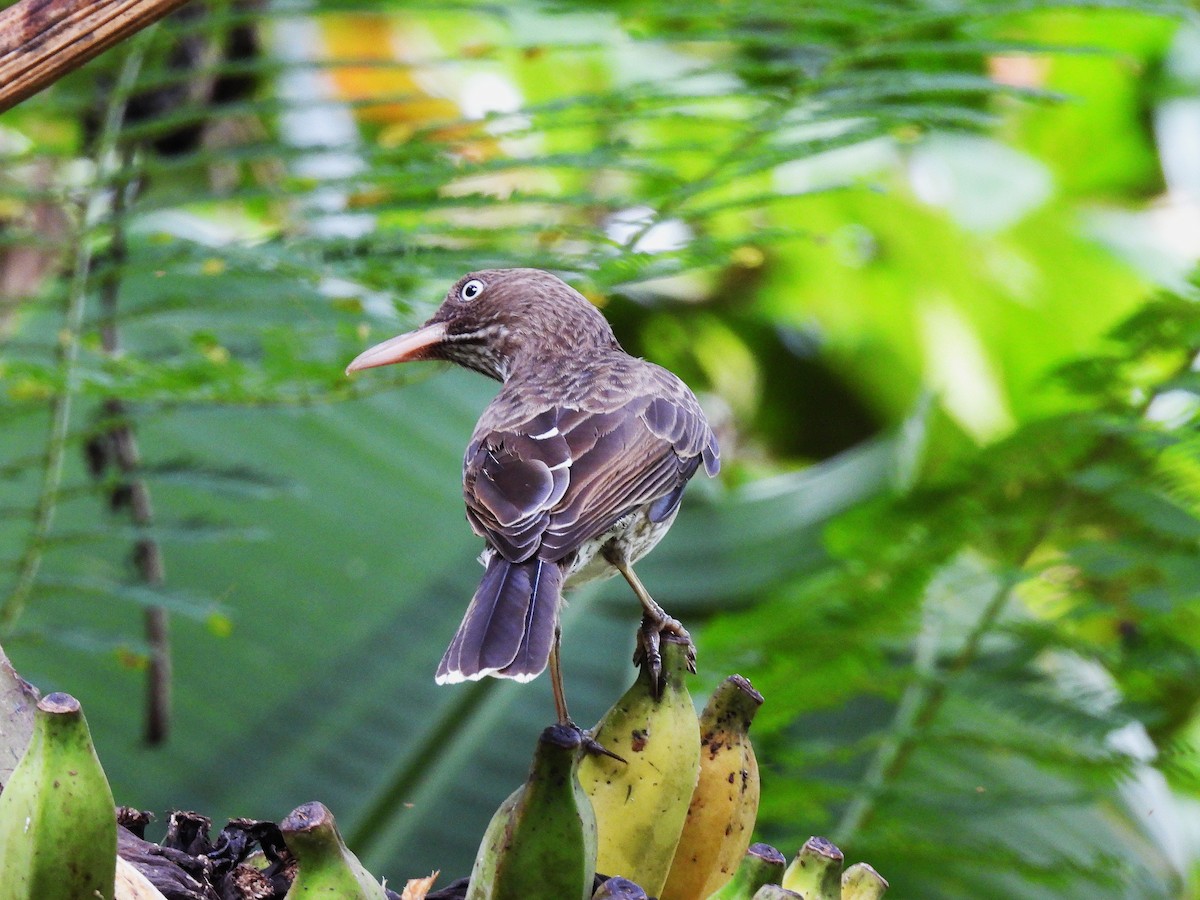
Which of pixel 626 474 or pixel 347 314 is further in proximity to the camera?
pixel 347 314

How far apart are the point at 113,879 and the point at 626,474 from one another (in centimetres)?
112

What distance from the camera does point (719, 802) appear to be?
1868 mm

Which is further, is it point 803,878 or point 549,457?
point 549,457

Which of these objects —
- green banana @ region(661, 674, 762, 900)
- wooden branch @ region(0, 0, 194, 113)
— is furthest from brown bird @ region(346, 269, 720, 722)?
wooden branch @ region(0, 0, 194, 113)

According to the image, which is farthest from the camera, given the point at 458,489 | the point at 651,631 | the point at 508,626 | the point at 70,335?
the point at 458,489

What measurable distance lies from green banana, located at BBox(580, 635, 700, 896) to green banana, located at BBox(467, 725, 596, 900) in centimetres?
30

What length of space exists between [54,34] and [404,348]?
44.6 inches

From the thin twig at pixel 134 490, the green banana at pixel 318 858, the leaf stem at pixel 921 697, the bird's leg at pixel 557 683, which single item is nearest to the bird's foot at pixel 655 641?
the bird's leg at pixel 557 683

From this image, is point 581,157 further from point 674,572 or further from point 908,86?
point 674,572

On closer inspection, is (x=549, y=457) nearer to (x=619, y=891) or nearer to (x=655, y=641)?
(x=655, y=641)

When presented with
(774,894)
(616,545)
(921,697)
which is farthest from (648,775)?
(921,697)

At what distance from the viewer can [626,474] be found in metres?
2.23

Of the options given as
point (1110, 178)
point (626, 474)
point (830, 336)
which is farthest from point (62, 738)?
point (1110, 178)

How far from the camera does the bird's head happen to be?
276cm
